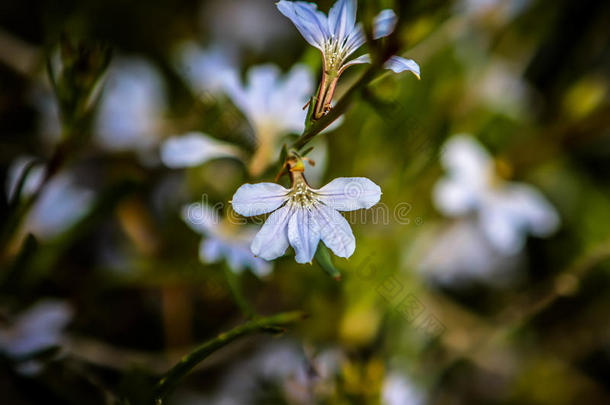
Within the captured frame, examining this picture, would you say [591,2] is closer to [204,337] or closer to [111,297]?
[204,337]

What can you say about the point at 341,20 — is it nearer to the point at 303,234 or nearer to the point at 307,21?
the point at 307,21

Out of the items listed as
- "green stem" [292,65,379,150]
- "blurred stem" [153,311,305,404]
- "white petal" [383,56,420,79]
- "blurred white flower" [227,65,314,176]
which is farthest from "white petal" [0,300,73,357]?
"white petal" [383,56,420,79]

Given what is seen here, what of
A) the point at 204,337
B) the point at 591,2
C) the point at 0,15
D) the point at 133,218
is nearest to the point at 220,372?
the point at 204,337

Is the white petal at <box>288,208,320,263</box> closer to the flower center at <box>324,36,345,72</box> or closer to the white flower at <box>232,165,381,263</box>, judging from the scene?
the white flower at <box>232,165,381,263</box>

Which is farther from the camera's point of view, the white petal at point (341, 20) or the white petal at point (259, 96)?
the white petal at point (259, 96)

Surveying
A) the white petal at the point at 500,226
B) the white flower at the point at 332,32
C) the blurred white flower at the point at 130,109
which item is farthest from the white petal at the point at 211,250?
the white petal at the point at 500,226

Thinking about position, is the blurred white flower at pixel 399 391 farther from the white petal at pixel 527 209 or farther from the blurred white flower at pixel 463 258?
the white petal at pixel 527 209
